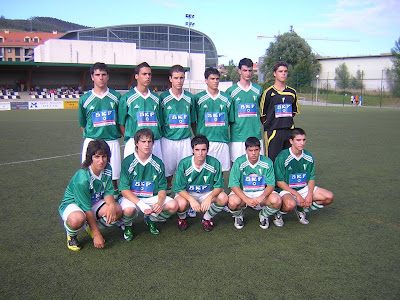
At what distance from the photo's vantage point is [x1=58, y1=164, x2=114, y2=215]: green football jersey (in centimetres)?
339

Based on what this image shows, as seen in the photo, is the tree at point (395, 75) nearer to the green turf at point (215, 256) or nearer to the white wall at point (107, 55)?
the white wall at point (107, 55)

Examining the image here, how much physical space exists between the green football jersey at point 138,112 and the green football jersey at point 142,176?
678mm

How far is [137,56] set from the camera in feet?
142

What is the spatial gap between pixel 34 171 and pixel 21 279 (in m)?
3.95

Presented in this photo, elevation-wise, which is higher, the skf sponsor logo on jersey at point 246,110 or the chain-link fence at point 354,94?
the chain-link fence at point 354,94

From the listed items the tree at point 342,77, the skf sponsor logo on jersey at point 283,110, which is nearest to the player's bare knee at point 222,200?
the skf sponsor logo on jersey at point 283,110

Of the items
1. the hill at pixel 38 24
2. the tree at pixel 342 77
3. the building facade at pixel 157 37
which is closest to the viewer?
the tree at pixel 342 77

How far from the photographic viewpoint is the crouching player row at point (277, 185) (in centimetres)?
392

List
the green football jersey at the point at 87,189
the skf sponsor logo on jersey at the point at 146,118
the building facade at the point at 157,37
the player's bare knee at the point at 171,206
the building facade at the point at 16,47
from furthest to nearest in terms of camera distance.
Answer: the building facade at the point at 16,47 → the building facade at the point at 157,37 → the skf sponsor logo on jersey at the point at 146,118 → the player's bare knee at the point at 171,206 → the green football jersey at the point at 87,189

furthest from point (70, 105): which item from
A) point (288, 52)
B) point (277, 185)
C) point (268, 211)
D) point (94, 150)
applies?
point (288, 52)

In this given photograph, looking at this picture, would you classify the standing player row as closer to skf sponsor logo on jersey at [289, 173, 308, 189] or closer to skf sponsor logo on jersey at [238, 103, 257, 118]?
skf sponsor logo on jersey at [238, 103, 257, 118]

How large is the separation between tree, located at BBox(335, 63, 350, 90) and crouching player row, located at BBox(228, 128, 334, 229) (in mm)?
39317

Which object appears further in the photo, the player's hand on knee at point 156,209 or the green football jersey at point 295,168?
the green football jersey at point 295,168

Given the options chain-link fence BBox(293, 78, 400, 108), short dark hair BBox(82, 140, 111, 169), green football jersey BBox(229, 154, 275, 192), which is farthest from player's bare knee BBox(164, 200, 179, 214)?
chain-link fence BBox(293, 78, 400, 108)
